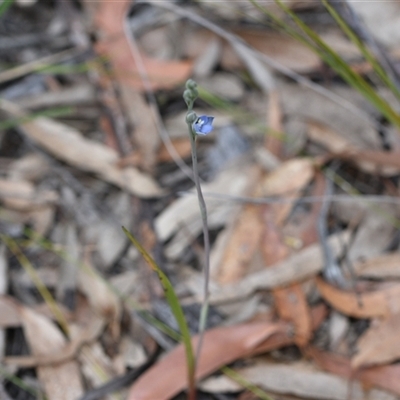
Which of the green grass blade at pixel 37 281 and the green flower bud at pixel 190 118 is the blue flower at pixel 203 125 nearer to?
the green flower bud at pixel 190 118

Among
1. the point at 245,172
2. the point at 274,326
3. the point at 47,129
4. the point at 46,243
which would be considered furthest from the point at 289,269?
the point at 47,129

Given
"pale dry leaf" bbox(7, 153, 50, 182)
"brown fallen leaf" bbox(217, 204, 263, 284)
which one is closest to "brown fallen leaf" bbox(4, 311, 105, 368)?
"brown fallen leaf" bbox(217, 204, 263, 284)

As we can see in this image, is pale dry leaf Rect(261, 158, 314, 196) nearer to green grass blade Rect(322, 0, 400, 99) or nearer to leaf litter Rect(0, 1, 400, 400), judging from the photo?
leaf litter Rect(0, 1, 400, 400)

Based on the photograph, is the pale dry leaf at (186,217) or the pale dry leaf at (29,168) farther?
the pale dry leaf at (29,168)

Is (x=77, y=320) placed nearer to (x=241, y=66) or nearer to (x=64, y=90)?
(x=64, y=90)

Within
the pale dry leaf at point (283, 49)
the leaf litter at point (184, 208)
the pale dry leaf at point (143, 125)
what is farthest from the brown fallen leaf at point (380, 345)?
the pale dry leaf at point (283, 49)

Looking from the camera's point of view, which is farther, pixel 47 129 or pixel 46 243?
pixel 47 129

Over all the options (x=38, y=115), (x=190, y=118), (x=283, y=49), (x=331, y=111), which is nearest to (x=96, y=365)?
(x=38, y=115)
